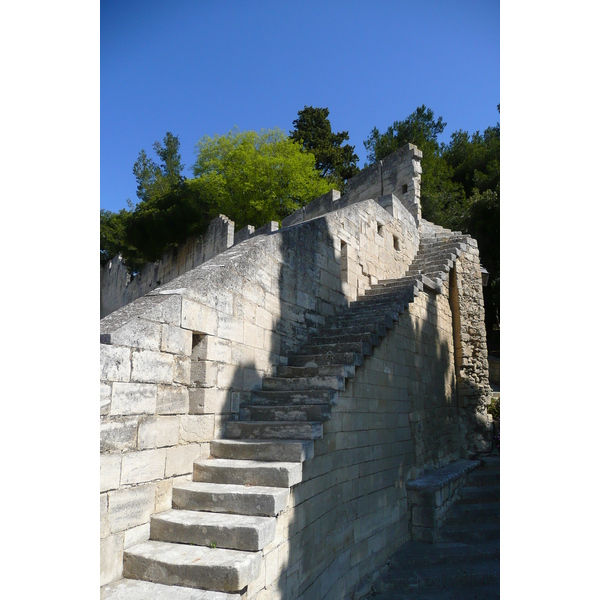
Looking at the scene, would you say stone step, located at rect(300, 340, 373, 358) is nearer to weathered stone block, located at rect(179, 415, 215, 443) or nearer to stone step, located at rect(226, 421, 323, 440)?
stone step, located at rect(226, 421, 323, 440)

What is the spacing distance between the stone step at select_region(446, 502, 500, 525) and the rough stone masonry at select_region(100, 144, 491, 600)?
0.76 metres

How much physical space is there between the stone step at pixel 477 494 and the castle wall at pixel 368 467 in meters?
0.62

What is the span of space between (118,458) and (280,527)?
1.35 meters

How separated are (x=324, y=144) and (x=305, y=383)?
2250 cm

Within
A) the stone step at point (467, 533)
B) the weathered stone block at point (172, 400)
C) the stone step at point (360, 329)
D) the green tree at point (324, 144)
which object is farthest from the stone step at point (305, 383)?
the green tree at point (324, 144)

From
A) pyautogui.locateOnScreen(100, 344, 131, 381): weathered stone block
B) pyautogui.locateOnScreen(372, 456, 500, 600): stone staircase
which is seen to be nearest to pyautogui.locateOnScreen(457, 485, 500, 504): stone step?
pyautogui.locateOnScreen(372, 456, 500, 600): stone staircase

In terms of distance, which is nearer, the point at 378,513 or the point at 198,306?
the point at 198,306

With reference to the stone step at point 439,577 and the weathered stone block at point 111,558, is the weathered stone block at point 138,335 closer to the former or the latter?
the weathered stone block at point 111,558

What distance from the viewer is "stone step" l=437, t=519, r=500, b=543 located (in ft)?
22.6

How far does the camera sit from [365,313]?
710 centimetres
